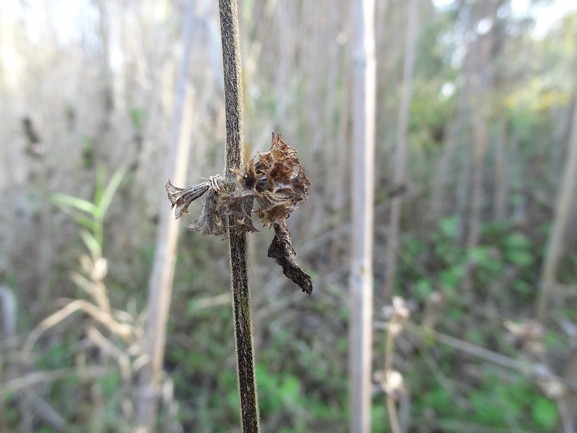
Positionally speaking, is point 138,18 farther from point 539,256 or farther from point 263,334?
point 539,256

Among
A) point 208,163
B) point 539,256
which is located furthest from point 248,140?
point 539,256

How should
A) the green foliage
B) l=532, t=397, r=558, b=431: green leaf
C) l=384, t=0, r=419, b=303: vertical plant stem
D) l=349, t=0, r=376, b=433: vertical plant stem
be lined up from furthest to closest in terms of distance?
l=384, t=0, r=419, b=303: vertical plant stem → l=532, t=397, r=558, b=431: green leaf → the green foliage → l=349, t=0, r=376, b=433: vertical plant stem

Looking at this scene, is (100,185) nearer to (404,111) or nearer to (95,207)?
(95,207)

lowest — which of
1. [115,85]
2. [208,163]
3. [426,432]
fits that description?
[426,432]

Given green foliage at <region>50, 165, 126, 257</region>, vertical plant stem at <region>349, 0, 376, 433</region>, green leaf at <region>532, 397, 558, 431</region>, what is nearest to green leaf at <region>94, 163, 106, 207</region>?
green foliage at <region>50, 165, 126, 257</region>

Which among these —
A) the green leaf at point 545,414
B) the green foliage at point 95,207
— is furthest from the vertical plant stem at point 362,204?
the green leaf at point 545,414

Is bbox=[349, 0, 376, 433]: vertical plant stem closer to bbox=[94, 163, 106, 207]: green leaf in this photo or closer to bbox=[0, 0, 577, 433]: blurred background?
bbox=[0, 0, 577, 433]: blurred background
